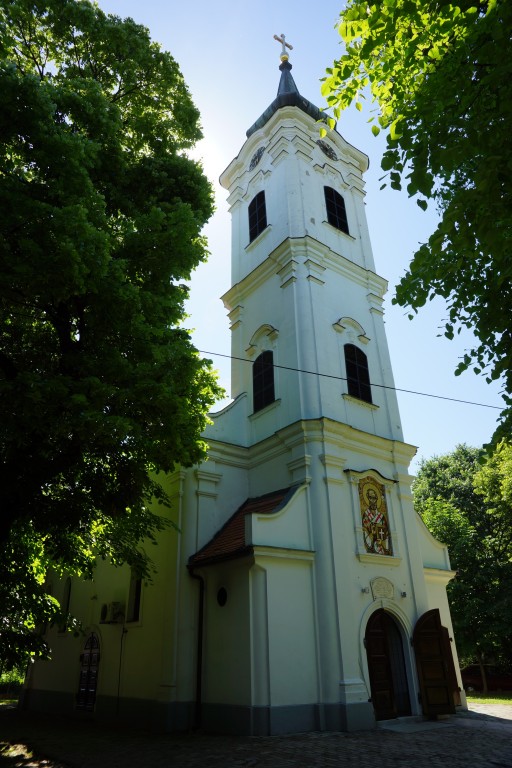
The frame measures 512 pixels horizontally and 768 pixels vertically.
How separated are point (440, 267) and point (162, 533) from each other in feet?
32.3

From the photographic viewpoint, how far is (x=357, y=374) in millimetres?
15656

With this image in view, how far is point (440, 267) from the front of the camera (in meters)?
7.32

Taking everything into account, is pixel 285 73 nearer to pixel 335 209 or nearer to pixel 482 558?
pixel 335 209

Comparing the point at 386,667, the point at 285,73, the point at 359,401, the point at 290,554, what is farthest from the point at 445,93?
the point at 285,73

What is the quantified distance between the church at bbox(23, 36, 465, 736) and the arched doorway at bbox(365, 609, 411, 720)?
0.04 meters

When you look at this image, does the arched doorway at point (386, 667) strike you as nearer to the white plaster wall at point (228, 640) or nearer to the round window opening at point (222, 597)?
the white plaster wall at point (228, 640)

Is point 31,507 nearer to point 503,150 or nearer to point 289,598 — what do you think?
point 289,598

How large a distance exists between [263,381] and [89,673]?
10.0 m

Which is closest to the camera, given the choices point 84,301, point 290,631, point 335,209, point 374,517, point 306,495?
point 84,301

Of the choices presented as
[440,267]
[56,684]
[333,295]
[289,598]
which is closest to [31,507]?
[289,598]

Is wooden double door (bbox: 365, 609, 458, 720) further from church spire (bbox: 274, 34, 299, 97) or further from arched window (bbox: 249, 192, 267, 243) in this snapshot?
church spire (bbox: 274, 34, 299, 97)

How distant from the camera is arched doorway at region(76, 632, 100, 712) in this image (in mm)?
15156

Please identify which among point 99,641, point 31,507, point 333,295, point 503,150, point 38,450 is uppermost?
point 333,295

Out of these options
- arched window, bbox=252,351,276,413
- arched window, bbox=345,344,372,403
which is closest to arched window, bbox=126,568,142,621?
arched window, bbox=252,351,276,413
